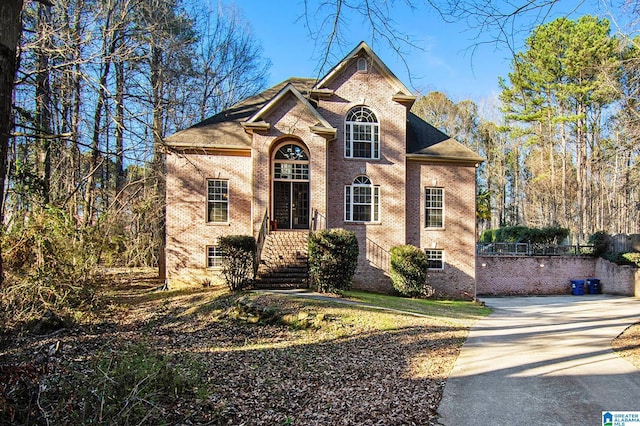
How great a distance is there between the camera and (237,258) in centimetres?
1173

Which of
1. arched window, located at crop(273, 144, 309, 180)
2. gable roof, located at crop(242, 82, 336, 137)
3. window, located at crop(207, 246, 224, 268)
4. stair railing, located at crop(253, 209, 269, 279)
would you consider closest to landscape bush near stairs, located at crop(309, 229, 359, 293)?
stair railing, located at crop(253, 209, 269, 279)

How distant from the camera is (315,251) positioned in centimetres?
1167

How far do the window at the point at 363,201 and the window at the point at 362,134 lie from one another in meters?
1.11

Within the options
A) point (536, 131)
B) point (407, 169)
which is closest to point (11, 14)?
point (407, 169)

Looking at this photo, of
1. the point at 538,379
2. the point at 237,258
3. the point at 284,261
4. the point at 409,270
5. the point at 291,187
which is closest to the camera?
the point at 538,379

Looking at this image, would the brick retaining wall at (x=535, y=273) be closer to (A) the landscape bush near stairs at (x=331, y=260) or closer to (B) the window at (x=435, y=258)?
(B) the window at (x=435, y=258)

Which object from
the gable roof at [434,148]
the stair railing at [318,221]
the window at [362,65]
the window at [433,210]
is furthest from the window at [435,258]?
the window at [362,65]

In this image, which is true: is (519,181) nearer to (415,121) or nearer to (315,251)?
(415,121)

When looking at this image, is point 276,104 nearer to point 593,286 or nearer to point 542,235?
point 542,235

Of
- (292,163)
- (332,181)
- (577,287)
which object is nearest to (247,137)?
(292,163)

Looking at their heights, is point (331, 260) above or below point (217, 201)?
below

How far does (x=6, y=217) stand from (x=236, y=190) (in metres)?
7.33

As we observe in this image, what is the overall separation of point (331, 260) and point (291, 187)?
521 centimetres

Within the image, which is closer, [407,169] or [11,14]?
[11,14]
